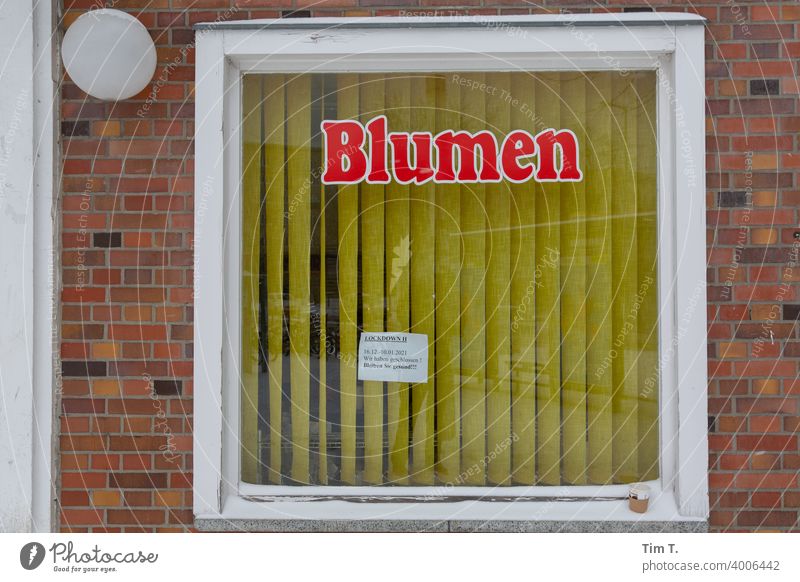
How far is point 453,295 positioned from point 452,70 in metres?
0.95

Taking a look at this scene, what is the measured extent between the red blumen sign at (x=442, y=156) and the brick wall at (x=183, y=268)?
50cm

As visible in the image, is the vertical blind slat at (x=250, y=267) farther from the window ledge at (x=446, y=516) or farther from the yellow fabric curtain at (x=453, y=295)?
the window ledge at (x=446, y=516)

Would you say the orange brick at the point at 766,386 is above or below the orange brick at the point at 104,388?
below

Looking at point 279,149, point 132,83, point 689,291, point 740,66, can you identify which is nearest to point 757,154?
point 740,66

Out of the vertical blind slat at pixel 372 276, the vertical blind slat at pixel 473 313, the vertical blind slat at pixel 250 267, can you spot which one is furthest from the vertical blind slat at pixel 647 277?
the vertical blind slat at pixel 250 267

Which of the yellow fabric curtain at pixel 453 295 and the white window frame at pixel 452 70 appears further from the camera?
the yellow fabric curtain at pixel 453 295

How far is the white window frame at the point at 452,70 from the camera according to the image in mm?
2645

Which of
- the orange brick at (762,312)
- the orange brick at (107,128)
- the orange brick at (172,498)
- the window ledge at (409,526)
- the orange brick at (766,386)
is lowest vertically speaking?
the window ledge at (409,526)

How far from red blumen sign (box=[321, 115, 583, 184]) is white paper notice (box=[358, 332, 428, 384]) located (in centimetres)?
66

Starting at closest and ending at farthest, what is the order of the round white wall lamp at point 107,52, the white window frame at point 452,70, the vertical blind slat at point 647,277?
the round white wall lamp at point 107,52 → the white window frame at point 452,70 → the vertical blind slat at point 647,277

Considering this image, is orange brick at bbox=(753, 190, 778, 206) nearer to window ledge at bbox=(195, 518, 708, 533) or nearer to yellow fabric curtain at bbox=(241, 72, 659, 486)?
yellow fabric curtain at bbox=(241, 72, 659, 486)

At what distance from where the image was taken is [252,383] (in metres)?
2.82

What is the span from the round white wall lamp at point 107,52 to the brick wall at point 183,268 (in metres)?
0.13

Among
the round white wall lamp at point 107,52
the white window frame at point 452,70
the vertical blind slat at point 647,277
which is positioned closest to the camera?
the round white wall lamp at point 107,52
